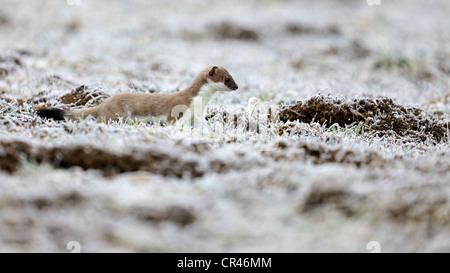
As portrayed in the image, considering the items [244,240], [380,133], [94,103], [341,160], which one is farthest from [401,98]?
[244,240]

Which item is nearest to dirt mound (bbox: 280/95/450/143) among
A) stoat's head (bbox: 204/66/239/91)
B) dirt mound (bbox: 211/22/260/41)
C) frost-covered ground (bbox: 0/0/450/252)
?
frost-covered ground (bbox: 0/0/450/252)

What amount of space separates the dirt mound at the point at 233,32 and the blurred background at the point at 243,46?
0.03m

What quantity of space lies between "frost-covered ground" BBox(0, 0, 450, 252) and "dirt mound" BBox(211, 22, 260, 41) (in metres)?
2.83

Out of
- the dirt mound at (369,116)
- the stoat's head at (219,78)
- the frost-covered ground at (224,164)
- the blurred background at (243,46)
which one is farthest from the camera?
the blurred background at (243,46)

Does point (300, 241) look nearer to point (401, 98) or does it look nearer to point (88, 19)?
point (401, 98)

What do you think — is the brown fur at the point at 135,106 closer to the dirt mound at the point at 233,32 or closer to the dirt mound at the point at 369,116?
the dirt mound at the point at 369,116

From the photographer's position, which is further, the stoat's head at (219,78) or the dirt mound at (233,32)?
the dirt mound at (233,32)

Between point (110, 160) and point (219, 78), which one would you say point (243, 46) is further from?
point (110, 160)

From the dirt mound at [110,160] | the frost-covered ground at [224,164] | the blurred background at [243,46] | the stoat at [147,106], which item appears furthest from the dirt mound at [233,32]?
the dirt mound at [110,160]

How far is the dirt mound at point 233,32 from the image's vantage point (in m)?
11.5

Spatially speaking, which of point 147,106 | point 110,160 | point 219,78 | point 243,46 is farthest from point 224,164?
point 243,46

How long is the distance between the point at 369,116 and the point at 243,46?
5888 millimetres

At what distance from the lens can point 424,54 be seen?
9.55 m

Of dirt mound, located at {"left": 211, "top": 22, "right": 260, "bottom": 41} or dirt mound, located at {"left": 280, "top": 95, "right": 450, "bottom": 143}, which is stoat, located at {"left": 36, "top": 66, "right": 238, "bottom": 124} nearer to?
dirt mound, located at {"left": 280, "top": 95, "right": 450, "bottom": 143}
